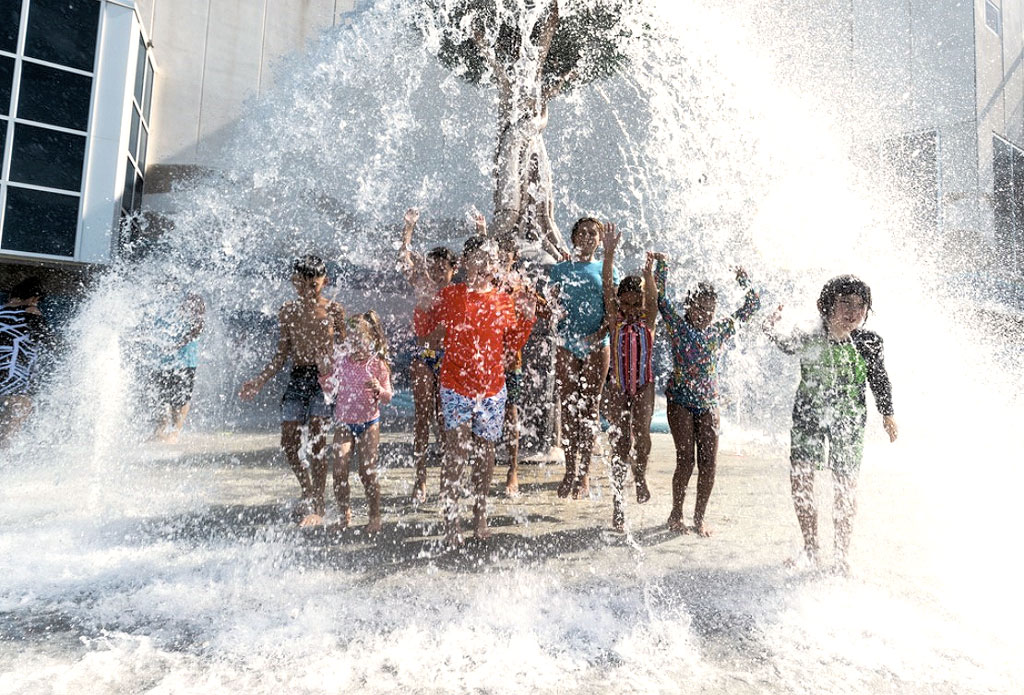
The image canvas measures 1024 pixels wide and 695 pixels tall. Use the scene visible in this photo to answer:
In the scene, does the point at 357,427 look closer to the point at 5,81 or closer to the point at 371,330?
the point at 371,330

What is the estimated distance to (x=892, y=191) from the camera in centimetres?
1312

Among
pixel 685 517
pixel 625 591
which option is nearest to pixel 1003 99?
pixel 685 517

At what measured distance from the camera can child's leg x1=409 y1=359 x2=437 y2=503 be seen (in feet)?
13.9

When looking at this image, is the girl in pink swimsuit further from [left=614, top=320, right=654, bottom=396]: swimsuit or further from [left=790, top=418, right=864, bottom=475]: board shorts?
[left=790, top=418, right=864, bottom=475]: board shorts

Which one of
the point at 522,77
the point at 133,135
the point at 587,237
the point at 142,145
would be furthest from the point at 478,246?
the point at 142,145

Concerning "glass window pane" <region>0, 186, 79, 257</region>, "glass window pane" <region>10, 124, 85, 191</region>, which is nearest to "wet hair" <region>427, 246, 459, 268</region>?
"glass window pane" <region>0, 186, 79, 257</region>

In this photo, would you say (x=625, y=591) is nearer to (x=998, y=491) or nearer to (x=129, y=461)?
(x=998, y=491)

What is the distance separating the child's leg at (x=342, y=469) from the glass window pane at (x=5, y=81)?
969 centimetres

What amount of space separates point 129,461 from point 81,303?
19.9 ft

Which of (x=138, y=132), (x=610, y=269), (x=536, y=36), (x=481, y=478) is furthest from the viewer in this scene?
(x=138, y=132)

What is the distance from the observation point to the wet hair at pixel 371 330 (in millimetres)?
3680

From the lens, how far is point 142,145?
483 inches

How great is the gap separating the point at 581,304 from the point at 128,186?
1048 cm

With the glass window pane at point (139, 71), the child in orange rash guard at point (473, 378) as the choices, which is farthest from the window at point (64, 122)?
the child in orange rash guard at point (473, 378)
